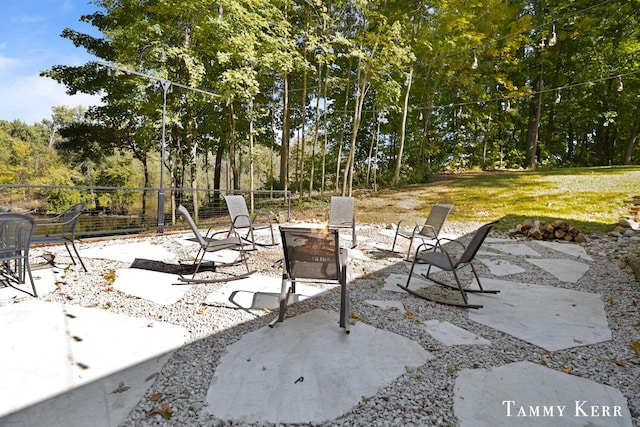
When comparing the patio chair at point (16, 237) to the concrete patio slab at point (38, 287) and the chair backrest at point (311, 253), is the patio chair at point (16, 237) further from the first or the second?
the chair backrest at point (311, 253)

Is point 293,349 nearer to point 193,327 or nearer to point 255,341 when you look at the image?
point 255,341

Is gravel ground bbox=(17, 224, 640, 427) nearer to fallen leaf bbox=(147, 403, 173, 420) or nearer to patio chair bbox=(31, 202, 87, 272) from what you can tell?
fallen leaf bbox=(147, 403, 173, 420)

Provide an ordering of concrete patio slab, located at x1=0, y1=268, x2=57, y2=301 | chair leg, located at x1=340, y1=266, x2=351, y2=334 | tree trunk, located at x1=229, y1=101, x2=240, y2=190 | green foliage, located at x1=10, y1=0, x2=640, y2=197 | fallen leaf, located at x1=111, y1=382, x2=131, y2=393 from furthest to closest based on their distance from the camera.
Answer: tree trunk, located at x1=229, y1=101, x2=240, y2=190 < green foliage, located at x1=10, y1=0, x2=640, y2=197 < concrete patio slab, located at x1=0, y1=268, x2=57, y2=301 < chair leg, located at x1=340, y1=266, x2=351, y2=334 < fallen leaf, located at x1=111, y1=382, x2=131, y2=393

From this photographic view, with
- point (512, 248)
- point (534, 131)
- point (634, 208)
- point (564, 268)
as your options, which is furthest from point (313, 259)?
point (534, 131)

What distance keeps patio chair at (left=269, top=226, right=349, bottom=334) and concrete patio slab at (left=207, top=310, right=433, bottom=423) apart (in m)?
0.23

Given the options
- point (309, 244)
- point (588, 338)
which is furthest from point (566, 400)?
point (309, 244)

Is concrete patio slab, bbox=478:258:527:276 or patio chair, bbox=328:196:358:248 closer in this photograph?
concrete patio slab, bbox=478:258:527:276

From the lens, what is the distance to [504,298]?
3.47 m

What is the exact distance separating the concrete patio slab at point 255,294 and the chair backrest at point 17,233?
1.71 m

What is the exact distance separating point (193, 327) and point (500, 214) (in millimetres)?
8599

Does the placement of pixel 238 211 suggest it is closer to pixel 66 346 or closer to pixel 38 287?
pixel 38 287

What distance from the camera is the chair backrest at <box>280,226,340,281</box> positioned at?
268 centimetres

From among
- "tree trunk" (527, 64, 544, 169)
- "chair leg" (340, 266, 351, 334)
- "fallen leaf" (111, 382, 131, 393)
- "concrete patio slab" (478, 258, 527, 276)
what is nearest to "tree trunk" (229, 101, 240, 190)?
"concrete patio slab" (478, 258, 527, 276)

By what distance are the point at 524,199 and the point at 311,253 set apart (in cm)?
960
